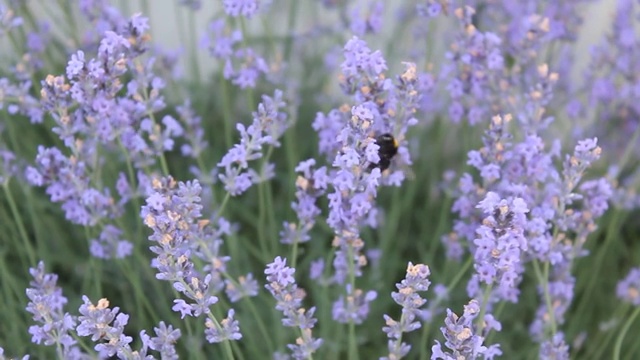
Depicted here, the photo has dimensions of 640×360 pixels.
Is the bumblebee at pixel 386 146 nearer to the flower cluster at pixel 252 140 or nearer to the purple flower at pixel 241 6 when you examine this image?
the flower cluster at pixel 252 140

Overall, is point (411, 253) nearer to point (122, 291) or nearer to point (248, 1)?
point (122, 291)

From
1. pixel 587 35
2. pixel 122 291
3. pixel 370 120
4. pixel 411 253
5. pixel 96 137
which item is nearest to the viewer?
pixel 370 120

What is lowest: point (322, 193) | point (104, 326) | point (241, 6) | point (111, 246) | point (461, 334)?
point (461, 334)

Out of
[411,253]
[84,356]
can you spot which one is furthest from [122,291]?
[411,253]

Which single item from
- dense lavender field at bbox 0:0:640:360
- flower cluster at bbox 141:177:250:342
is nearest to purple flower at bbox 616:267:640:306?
dense lavender field at bbox 0:0:640:360

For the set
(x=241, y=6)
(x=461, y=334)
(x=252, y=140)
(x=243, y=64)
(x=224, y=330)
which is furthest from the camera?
(x=243, y=64)

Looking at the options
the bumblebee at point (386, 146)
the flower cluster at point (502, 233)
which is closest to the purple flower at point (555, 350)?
the flower cluster at point (502, 233)

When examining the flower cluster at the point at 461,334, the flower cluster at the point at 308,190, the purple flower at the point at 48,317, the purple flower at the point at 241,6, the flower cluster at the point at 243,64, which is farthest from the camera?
the flower cluster at the point at 243,64

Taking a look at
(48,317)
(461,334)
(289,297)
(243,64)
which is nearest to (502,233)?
(461,334)

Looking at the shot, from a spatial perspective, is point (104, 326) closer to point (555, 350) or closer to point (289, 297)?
point (289, 297)
